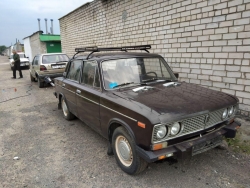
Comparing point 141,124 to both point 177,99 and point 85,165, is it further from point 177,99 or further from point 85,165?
point 85,165

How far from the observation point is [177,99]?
2.78 meters

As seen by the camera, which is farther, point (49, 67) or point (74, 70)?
point (49, 67)

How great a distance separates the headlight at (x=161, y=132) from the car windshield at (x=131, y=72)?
46.7 inches

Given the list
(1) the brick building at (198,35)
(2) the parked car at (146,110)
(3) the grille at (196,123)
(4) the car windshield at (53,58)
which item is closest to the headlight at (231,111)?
(2) the parked car at (146,110)

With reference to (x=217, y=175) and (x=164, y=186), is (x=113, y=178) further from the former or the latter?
(x=217, y=175)

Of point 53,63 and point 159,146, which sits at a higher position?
point 53,63

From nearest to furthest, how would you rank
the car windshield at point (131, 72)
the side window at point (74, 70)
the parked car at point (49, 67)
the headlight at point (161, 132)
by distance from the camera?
1. the headlight at point (161, 132)
2. the car windshield at point (131, 72)
3. the side window at point (74, 70)
4. the parked car at point (49, 67)

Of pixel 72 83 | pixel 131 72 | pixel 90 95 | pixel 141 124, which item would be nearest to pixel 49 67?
pixel 72 83

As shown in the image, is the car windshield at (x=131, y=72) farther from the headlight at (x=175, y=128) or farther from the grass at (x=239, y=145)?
the grass at (x=239, y=145)

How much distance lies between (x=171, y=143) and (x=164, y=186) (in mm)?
643

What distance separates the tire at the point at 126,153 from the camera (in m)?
2.63

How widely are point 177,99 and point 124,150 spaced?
1058mm

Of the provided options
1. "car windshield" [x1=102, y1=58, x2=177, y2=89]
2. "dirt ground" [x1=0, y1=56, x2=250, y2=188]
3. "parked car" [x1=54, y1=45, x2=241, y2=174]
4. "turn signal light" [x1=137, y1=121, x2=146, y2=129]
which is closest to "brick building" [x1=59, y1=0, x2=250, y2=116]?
"dirt ground" [x1=0, y1=56, x2=250, y2=188]

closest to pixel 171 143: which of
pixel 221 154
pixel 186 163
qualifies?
pixel 186 163
